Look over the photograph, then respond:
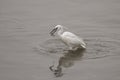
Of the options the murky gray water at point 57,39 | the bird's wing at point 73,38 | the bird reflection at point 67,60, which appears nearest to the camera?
the murky gray water at point 57,39

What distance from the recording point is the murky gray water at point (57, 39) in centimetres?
1128

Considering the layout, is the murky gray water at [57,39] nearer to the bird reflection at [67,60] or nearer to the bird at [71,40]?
the bird reflection at [67,60]

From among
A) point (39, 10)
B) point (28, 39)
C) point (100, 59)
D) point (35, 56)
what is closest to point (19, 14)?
point (39, 10)

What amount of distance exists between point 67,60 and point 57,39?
1.68 metres

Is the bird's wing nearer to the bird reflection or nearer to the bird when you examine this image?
the bird

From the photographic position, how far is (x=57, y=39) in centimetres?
1376

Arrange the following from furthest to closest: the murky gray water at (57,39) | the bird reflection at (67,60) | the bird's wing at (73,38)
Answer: the bird's wing at (73,38) < the bird reflection at (67,60) < the murky gray water at (57,39)

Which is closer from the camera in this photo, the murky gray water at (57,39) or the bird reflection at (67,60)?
the murky gray water at (57,39)

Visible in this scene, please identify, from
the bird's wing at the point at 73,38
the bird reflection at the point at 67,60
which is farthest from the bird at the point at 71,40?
the bird reflection at the point at 67,60

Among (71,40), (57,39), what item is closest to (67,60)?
(71,40)

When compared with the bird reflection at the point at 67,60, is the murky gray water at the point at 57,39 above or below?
above

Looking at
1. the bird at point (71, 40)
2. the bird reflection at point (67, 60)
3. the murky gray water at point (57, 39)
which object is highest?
the bird at point (71, 40)

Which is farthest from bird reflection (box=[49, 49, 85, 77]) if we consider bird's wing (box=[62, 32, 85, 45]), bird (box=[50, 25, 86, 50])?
bird's wing (box=[62, 32, 85, 45])

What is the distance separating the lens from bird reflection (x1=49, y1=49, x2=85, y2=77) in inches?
448
